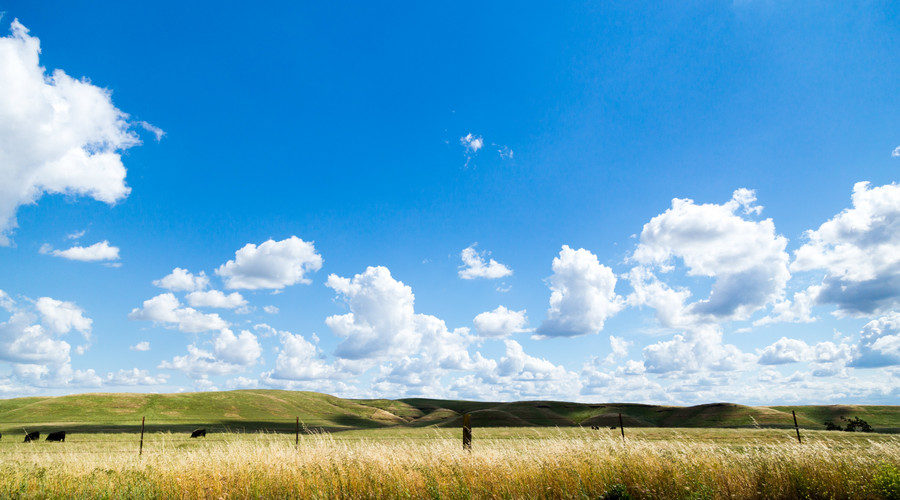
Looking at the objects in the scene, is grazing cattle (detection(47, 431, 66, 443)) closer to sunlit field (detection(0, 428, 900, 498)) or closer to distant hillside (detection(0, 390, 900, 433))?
distant hillside (detection(0, 390, 900, 433))

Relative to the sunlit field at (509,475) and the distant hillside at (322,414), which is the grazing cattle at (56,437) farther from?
the sunlit field at (509,475)

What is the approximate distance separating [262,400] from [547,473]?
146439mm

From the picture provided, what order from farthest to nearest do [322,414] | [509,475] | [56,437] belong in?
[322,414] → [56,437] → [509,475]

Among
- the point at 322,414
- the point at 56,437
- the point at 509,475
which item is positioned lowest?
the point at 322,414

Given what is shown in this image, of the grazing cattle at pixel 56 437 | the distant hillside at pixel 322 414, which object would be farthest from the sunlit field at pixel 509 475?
the distant hillside at pixel 322 414

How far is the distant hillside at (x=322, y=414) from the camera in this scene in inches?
3770

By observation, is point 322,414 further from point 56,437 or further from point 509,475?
point 509,475

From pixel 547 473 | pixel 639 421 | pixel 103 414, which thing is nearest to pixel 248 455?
pixel 547 473

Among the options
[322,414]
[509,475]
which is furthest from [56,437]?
[322,414]

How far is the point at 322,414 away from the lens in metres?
134

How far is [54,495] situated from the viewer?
1198cm

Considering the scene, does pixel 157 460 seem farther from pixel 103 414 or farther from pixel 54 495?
pixel 103 414

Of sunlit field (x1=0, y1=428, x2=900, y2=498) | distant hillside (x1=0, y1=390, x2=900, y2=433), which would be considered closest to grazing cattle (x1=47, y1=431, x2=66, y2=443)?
distant hillside (x1=0, y1=390, x2=900, y2=433)

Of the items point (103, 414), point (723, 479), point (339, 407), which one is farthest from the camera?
point (339, 407)
